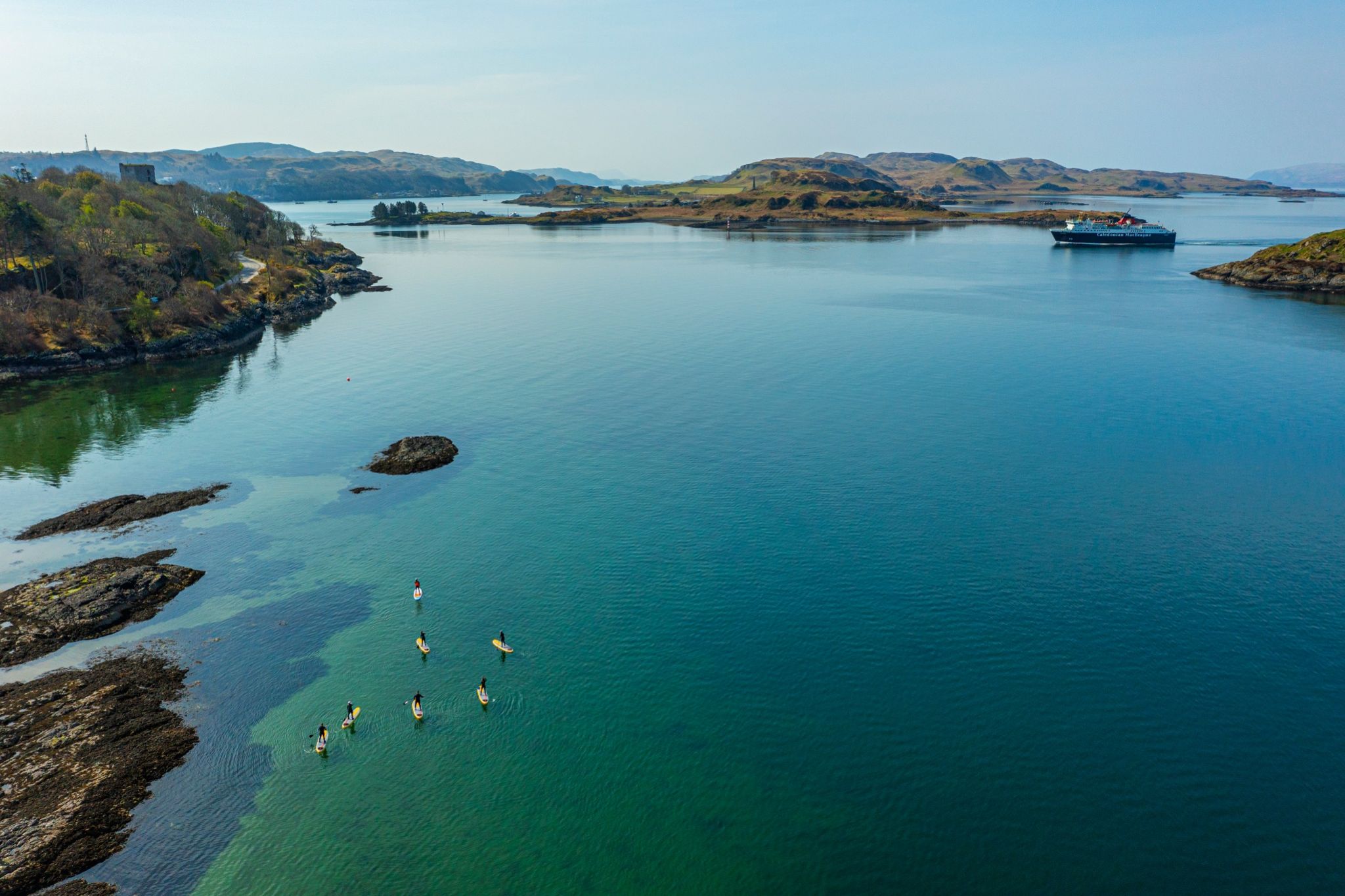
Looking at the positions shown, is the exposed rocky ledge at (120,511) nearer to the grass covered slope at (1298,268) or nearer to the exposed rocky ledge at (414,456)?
the exposed rocky ledge at (414,456)

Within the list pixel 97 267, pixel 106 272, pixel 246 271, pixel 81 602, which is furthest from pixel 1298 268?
pixel 246 271

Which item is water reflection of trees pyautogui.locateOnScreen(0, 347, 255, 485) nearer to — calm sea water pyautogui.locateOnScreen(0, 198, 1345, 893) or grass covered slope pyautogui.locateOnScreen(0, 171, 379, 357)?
calm sea water pyautogui.locateOnScreen(0, 198, 1345, 893)

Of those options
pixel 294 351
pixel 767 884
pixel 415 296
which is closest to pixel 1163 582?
pixel 767 884

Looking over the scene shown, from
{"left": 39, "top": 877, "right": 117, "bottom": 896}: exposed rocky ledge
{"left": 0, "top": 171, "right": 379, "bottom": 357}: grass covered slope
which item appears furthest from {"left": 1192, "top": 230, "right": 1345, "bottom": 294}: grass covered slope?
{"left": 0, "top": 171, "right": 379, "bottom": 357}: grass covered slope

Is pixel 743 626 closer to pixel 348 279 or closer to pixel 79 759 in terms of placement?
pixel 79 759

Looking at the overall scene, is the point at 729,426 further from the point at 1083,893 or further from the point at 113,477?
the point at 113,477

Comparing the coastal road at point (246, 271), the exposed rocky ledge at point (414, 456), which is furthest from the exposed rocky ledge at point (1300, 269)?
the coastal road at point (246, 271)
